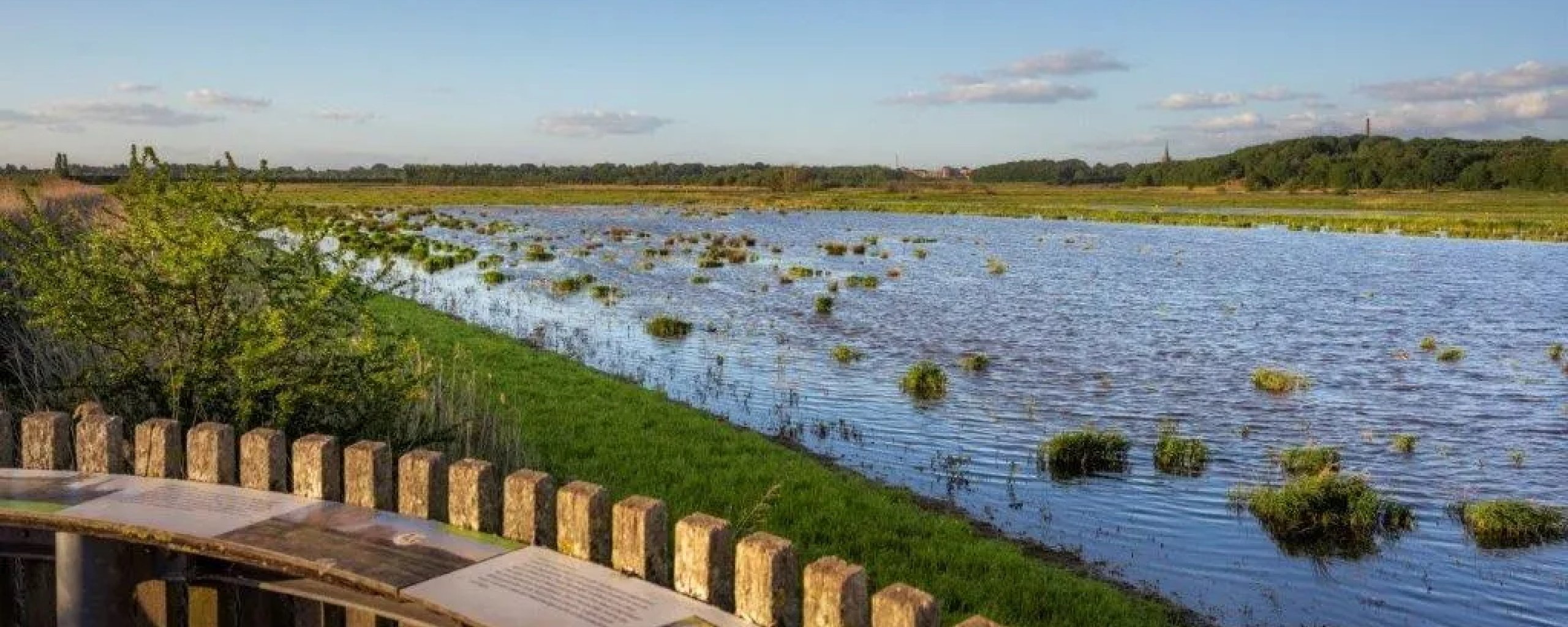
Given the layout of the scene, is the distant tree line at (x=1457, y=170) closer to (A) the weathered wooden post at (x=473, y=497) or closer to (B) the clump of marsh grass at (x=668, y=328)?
(B) the clump of marsh grass at (x=668, y=328)

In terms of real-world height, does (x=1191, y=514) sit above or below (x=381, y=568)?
below

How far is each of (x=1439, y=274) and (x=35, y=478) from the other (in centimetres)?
5328

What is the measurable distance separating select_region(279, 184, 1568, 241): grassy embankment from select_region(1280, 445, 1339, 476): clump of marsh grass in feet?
227

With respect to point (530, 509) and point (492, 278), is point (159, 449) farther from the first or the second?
point (492, 278)

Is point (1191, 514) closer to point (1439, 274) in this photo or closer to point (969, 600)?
point (969, 600)

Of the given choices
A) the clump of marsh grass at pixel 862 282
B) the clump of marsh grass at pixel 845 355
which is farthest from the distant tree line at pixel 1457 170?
the clump of marsh grass at pixel 845 355

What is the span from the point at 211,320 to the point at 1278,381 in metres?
19.7

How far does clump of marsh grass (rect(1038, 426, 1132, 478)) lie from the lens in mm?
16453

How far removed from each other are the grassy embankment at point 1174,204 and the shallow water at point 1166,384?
37.1m

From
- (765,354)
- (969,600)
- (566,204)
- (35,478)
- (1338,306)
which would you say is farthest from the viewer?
(566,204)

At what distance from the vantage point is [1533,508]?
14508mm

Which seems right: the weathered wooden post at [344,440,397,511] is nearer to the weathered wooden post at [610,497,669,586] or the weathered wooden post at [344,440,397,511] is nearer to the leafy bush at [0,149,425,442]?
the weathered wooden post at [610,497,669,586]

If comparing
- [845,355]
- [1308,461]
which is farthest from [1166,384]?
[1308,461]

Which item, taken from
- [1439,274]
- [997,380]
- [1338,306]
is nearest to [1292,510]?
[997,380]
